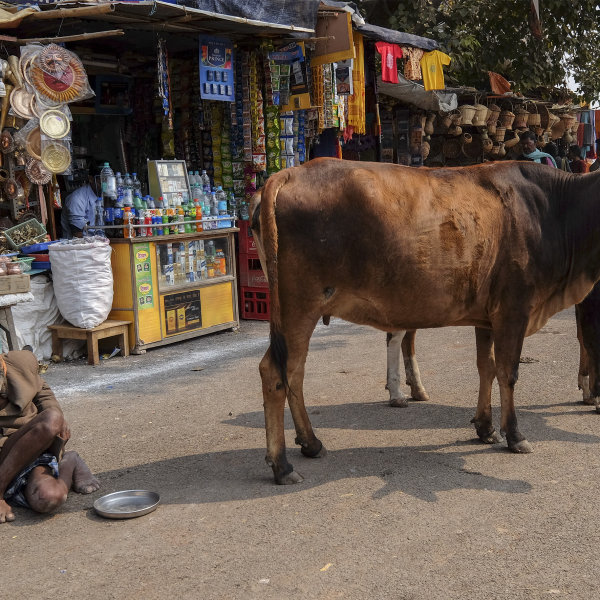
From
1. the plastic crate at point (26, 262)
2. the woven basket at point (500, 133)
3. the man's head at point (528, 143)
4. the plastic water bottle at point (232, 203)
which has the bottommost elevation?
the plastic crate at point (26, 262)

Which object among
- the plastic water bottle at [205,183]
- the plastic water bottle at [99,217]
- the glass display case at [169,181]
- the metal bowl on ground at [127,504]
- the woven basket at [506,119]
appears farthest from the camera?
the woven basket at [506,119]

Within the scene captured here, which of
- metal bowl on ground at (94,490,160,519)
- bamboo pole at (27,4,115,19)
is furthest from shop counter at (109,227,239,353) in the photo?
metal bowl on ground at (94,490,160,519)

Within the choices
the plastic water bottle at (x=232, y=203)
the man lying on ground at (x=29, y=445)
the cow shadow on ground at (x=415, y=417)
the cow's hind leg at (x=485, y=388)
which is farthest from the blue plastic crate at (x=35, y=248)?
the cow's hind leg at (x=485, y=388)

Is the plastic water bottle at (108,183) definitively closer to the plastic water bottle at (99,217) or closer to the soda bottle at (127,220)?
the plastic water bottle at (99,217)

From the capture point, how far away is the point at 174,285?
886 cm

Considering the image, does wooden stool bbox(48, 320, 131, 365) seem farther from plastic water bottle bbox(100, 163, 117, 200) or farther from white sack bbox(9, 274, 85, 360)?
plastic water bottle bbox(100, 163, 117, 200)

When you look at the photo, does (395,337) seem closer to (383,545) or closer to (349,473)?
(349,473)

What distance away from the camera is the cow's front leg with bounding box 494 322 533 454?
508 cm

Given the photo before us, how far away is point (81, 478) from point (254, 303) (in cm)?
561

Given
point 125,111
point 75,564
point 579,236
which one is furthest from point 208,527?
point 125,111

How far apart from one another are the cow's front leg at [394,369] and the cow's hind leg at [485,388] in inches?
31.2

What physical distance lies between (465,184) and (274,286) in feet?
4.95

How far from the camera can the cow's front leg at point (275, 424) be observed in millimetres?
4688

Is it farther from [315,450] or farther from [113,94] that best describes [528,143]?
[113,94]
